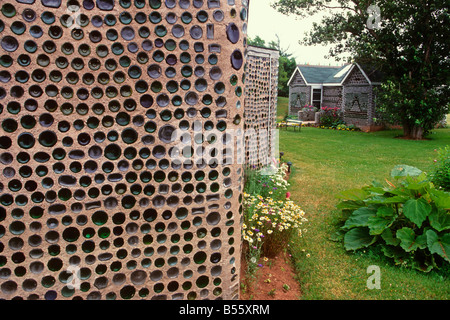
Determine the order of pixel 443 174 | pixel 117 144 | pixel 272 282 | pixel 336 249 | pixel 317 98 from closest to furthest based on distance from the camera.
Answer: pixel 117 144 < pixel 272 282 < pixel 336 249 < pixel 443 174 < pixel 317 98

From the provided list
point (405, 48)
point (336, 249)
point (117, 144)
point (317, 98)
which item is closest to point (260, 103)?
point (336, 249)

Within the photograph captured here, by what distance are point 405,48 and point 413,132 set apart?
4.39m

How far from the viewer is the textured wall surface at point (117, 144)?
2.20 meters

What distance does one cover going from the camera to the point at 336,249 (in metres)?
4.81

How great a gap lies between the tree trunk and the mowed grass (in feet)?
19.6

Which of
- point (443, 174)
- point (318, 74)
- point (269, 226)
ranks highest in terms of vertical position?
point (318, 74)

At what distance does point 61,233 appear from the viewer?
236cm

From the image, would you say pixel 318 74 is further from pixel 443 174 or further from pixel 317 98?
pixel 443 174

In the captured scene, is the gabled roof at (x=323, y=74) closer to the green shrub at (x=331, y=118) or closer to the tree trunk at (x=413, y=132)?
the green shrub at (x=331, y=118)

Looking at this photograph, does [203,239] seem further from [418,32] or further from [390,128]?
[390,128]

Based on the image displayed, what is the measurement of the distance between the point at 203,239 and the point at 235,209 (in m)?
0.34

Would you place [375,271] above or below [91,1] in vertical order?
below

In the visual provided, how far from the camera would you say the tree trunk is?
17.9 meters
